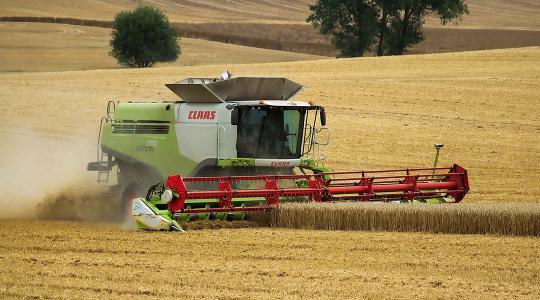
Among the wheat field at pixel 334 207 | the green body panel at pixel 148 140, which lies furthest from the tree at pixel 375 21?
the green body panel at pixel 148 140

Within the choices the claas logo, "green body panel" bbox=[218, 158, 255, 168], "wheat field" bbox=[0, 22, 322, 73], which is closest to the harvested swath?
"green body panel" bbox=[218, 158, 255, 168]

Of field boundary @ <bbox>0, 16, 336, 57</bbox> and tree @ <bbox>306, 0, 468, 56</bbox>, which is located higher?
tree @ <bbox>306, 0, 468, 56</bbox>

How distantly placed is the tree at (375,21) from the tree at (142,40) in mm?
9331

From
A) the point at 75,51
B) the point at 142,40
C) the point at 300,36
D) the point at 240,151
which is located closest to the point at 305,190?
the point at 240,151

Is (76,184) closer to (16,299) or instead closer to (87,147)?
(87,147)

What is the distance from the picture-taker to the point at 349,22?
63.1 metres

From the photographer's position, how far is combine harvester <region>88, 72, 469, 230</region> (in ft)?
50.2

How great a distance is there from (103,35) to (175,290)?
180ft

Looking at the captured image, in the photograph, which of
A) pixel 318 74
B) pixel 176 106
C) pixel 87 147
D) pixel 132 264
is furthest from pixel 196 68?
pixel 132 264

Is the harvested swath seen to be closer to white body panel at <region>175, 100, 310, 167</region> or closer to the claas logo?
white body panel at <region>175, 100, 310, 167</region>

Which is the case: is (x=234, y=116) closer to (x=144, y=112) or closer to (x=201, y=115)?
(x=201, y=115)

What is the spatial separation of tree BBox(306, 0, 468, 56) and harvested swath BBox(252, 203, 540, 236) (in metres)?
46.7

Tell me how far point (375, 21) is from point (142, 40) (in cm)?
1432

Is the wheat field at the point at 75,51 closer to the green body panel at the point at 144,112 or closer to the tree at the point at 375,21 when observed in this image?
the tree at the point at 375,21
